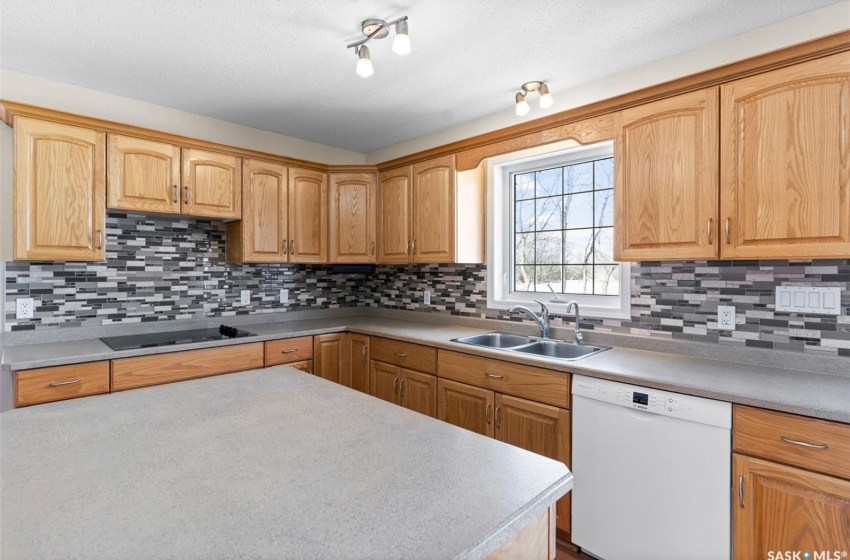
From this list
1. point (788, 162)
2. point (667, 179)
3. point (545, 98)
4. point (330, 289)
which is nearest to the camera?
point (788, 162)

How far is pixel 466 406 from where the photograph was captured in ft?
8.09

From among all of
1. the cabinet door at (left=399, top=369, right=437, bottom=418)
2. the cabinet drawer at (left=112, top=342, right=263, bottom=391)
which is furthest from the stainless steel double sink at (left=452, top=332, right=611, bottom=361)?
the cabinet drawer at (left=112, top=342, right=263, bottom=391)

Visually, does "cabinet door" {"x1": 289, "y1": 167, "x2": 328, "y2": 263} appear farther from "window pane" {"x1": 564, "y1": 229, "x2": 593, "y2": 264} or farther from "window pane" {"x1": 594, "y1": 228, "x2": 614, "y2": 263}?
"window pane" {"x1": 594, "y1": 228, "x2": 614, "y2": 263}

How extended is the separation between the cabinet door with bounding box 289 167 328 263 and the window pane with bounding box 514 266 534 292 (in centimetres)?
150

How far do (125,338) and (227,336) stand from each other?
0.57 m

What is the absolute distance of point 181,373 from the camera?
250 centimetres

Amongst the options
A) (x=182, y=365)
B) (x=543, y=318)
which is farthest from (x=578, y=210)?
(x=182, y=365)

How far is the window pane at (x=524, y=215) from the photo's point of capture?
3018 mm

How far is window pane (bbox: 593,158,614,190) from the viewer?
8.57 ft

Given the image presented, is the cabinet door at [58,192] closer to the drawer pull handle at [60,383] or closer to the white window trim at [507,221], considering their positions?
the drawer pull handle at [60,383]

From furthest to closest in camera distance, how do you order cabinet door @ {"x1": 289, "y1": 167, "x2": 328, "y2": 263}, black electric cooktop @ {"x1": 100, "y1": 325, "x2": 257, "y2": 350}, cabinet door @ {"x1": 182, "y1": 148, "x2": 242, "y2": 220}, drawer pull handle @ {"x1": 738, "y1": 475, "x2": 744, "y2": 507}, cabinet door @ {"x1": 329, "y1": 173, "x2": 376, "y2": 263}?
1. cabinet door @ {"x1": 329, "y1": 173, "x2": 376, "y2": 263}
2. cabinet door @ {"x1": 289, "y1": 167, "x2": 328, "y2": 263}
3. cabinet door @ {"x1": 182, "y1": 148, "x2": 242, "y2": 220}
4. black electric cooktop @ {"x1": 100, "y1": 325, "x2": 257, "y2": 350}
5. drawer pull handle @ {"x1": 738, "y1": 475, "x2": 744, "y2": 507}

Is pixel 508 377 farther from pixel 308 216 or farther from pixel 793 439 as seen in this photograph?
pixel 308 216

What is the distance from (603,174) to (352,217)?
1903 millimetres

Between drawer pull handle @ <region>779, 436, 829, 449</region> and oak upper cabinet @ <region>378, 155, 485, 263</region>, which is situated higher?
oak upper cabinet @ <region>378, 155, 485, 263</region>
